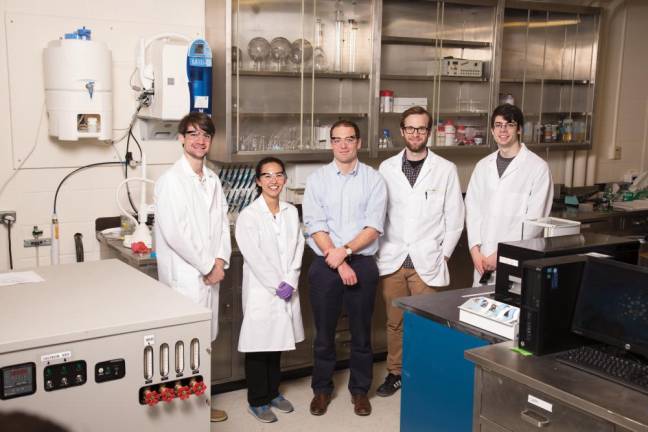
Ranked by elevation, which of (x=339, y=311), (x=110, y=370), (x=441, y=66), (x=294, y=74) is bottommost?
(x=339, y=311)

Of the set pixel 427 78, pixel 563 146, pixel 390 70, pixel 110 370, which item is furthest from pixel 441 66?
pixel 110 370

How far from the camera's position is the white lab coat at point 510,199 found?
3.48m

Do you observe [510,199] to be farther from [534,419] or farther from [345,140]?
[534,419]

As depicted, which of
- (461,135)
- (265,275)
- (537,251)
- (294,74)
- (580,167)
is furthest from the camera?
(580,167)

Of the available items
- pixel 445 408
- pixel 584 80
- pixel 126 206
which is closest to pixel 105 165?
pixel 126 206

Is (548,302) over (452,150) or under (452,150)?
under

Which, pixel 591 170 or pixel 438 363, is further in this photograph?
pixel 591 170

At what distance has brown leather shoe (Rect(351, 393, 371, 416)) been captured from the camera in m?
3.40

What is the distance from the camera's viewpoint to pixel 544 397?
1.95 meters

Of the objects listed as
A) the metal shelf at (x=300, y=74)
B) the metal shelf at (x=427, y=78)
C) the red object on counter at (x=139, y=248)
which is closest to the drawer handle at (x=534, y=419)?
the red object on counter at (x=139, y=248)

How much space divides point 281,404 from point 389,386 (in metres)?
0.59

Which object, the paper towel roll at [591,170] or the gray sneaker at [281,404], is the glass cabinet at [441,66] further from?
the gray sneaker at [281,404]

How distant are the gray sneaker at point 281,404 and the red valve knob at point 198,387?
1408mm

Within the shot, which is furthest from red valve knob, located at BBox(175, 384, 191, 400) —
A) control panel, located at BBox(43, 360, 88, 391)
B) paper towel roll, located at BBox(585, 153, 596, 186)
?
paper towel roll, located at BBox(585, 153, 596, 186)
